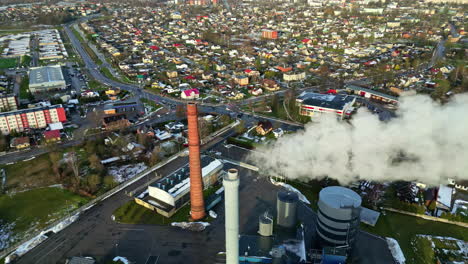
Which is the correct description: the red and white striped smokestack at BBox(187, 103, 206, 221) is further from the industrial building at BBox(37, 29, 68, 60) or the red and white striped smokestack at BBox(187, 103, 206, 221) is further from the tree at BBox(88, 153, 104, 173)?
the industrial building at BBox(37, 29, 68, 60)

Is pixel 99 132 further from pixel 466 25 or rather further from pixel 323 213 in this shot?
pixel 466 25

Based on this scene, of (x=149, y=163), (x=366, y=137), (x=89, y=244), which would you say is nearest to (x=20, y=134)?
(x=149, y=163)

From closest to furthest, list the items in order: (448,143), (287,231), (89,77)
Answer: (287,231), (448,143), (89,77)

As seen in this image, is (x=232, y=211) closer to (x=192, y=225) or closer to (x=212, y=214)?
(x=192, y=225)

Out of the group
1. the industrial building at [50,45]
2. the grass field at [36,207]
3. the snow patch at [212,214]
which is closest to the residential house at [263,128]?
the snow patch at [212,214]

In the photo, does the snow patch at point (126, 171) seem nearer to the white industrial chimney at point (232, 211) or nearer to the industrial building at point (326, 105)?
the white industrial chimney at point (232, 211)

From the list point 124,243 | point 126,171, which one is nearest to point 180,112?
point 126,171
